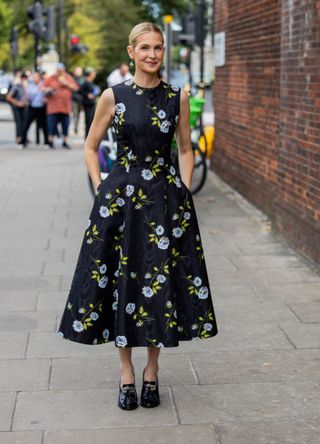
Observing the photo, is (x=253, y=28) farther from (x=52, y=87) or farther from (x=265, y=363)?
(x=52, y=87)

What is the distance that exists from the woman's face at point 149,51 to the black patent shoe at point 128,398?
1.48m

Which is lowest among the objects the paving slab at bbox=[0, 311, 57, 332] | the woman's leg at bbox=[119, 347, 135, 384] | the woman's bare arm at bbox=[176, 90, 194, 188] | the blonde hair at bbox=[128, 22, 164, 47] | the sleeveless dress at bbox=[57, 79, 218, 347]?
the paving slab at bbox=[0, 311, 57, 332]

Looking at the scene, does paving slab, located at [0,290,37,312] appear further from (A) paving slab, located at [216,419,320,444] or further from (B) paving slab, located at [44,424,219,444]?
(A) paving slab, located at [216,419,320,444]

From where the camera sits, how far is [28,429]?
12.9 ft

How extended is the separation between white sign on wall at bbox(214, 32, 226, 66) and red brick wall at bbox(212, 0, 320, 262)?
0.11m

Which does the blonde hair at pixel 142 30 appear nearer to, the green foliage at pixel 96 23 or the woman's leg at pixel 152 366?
the woman's leg at pixel 152 366

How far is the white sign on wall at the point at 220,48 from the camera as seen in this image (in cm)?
1280

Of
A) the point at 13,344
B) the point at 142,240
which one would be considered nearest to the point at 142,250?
the point at 142,240

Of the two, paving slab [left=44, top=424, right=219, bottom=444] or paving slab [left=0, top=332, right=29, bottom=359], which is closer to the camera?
paving slab [left=44, top=424, right=219, bottom=444]

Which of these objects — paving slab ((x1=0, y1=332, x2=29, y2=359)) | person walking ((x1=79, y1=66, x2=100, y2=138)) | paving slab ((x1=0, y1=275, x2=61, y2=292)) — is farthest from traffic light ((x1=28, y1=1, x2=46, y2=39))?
paving slab ((x1=0, y1=332, x2=29, y2=359))

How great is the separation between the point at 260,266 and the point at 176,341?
3.37 metres

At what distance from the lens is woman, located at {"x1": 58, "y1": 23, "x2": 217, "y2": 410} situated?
159 inches

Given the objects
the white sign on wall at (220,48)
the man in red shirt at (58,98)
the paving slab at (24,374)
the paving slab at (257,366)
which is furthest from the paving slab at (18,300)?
the man in red shirt at (58,98)

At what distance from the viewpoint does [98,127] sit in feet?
13.8
